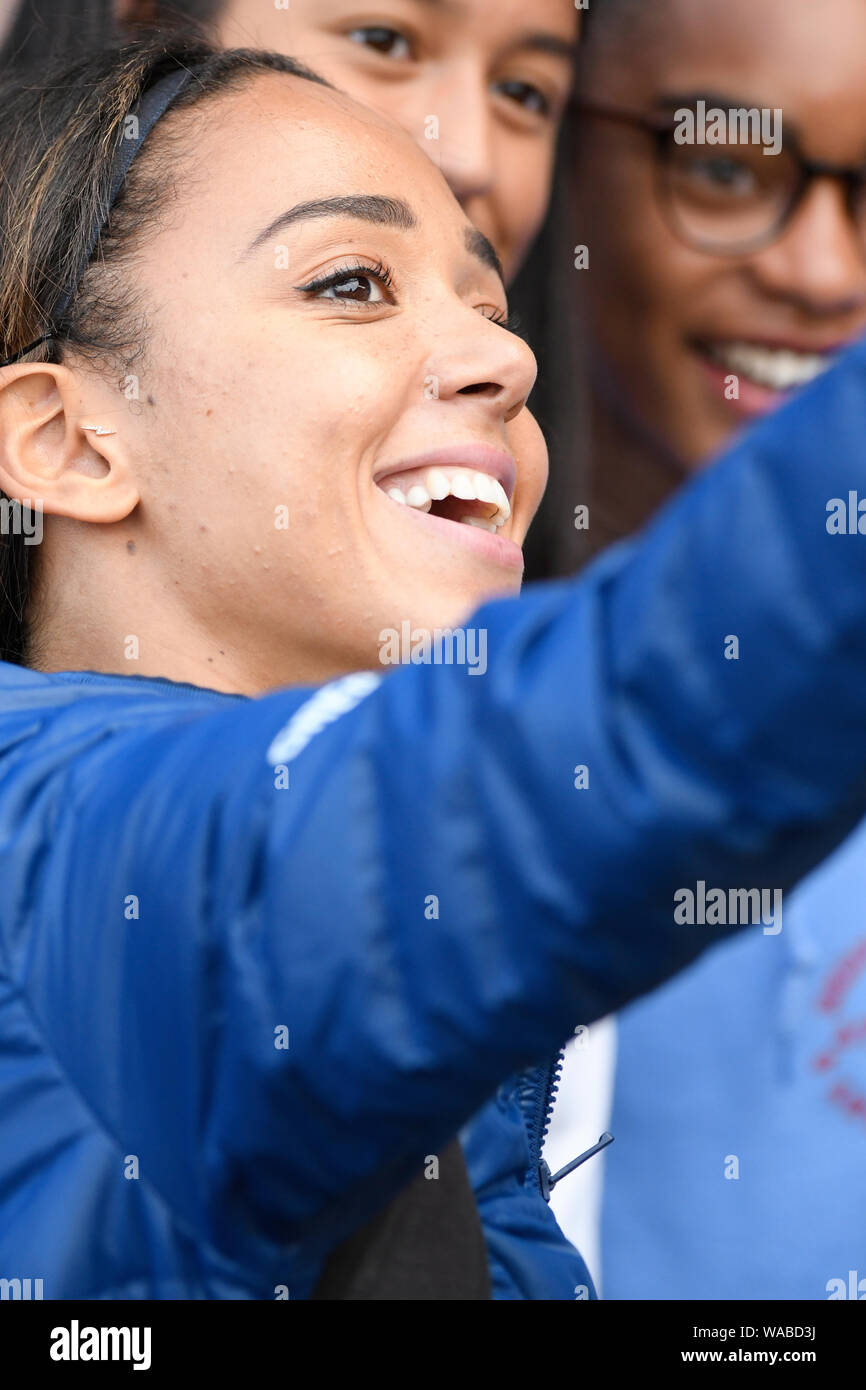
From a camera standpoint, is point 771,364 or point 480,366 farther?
point 771,364

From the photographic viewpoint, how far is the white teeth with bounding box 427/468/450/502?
90 cm

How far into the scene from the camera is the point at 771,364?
69.0 inches

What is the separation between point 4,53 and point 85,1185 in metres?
1.15

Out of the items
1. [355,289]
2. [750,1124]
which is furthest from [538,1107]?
[750,1124]

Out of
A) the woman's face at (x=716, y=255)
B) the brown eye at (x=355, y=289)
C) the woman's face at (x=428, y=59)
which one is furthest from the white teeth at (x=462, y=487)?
the woman's face at (x=716, y=255)

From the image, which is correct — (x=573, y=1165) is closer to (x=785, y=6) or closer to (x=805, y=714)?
(x=805, y=714)

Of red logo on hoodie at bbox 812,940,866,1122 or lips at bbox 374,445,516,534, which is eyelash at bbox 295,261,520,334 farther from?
A: red logo on hoodie at bbox 812,940,866,1122

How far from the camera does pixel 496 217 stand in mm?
1419

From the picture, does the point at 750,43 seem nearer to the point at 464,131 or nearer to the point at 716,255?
the point at 716,255

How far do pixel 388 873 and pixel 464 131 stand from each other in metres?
1.01

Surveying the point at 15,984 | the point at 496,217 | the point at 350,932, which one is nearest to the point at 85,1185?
the point at 15,984

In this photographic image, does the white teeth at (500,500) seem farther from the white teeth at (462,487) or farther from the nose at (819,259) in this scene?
the nose at (819,259)

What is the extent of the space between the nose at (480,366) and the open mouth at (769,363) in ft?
2.81
